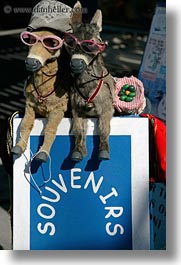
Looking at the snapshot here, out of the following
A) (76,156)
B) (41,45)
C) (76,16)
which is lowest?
(76,156)

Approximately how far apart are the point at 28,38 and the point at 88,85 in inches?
14.8

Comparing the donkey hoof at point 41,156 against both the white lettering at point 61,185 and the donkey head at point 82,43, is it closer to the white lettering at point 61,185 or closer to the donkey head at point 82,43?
the white lettering at point 61,185

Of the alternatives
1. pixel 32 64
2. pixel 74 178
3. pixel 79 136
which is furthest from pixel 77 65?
pixel 74 178

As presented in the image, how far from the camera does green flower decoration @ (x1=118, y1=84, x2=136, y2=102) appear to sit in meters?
3.61

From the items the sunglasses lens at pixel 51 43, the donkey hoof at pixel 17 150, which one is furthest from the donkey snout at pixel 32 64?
the donkey hoof at pixel 17 150

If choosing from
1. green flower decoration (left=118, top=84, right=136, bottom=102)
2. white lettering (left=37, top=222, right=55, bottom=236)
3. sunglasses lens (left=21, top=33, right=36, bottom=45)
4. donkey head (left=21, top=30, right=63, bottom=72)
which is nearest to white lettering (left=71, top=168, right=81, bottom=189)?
white lettering (left=37, top=222, right=55, bottom=236)

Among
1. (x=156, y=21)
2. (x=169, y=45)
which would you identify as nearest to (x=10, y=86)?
(x=156, y=21)

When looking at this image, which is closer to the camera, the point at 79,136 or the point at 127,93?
the point at 79,136

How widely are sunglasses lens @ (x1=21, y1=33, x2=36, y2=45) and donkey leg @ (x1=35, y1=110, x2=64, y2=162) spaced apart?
1.19 feet

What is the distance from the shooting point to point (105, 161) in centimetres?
349

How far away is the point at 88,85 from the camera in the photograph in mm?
3396

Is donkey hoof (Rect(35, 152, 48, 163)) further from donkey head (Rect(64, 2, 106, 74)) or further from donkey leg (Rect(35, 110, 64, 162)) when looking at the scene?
donkey head (Rect(64, 2, 106, 74))

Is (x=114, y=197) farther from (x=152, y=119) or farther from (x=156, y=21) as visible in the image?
(x=156, y=21)

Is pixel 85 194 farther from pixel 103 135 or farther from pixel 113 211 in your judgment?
pixel 103 135
